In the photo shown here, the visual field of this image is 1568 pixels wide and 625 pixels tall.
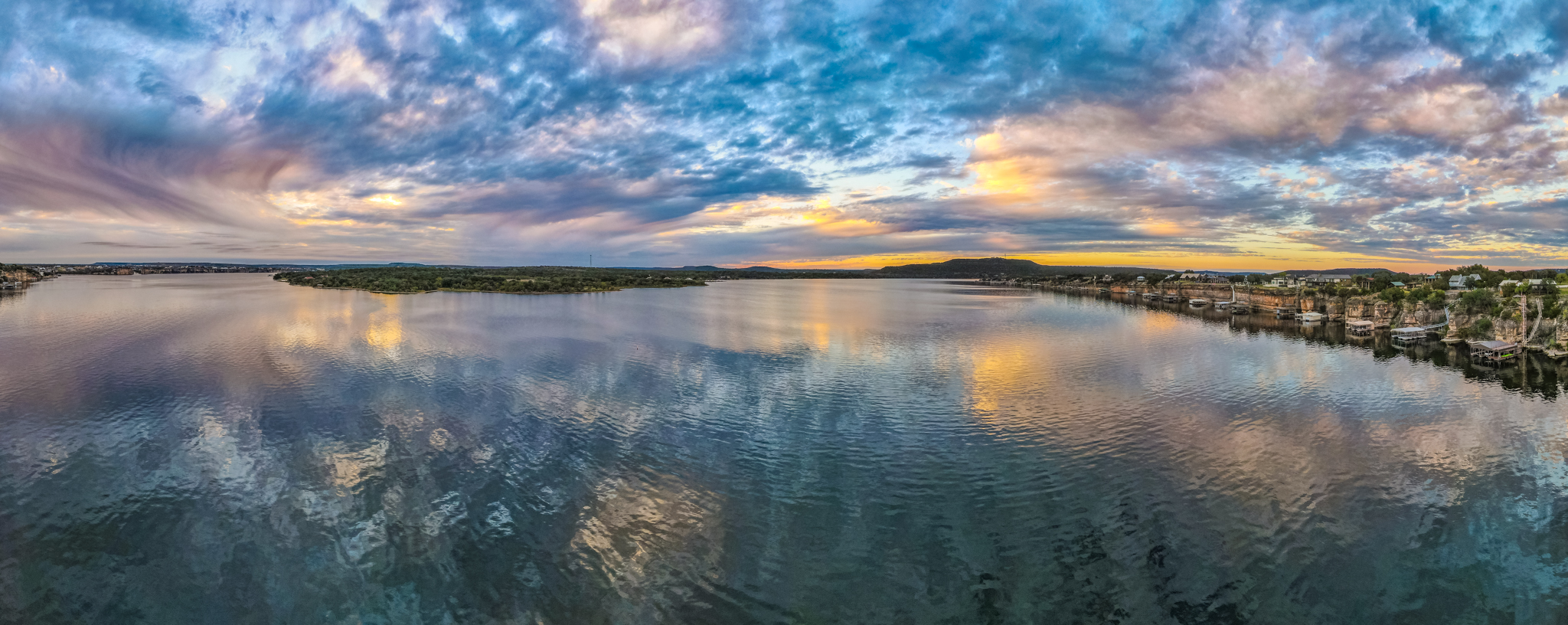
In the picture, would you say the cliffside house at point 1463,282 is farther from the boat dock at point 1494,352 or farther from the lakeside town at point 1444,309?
the boat dock at point 1494,352

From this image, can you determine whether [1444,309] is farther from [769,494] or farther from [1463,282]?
[769,494]

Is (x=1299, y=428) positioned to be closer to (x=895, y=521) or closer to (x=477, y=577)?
(x=895, y=521)

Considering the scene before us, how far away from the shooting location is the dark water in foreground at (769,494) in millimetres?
12734

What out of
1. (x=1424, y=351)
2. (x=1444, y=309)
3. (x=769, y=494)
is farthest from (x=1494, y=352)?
(x=769, y=494)

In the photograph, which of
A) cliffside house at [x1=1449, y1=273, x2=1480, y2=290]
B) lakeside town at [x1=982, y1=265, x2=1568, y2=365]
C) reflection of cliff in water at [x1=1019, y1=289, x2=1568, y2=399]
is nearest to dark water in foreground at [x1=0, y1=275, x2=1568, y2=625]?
reflection of cliff in water at [x1=1019, y1=289, x2=1568, y2=399]

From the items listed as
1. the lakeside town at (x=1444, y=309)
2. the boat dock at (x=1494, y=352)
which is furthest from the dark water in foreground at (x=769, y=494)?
the lakeside town at (x=1444, y=309)

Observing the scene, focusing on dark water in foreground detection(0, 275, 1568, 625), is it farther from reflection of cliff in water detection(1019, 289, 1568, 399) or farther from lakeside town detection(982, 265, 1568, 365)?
lakeside town detection(982, 265, 1568, 365)

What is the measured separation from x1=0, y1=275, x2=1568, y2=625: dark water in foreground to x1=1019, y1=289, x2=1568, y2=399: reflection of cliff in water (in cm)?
67

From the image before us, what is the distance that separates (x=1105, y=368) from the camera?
38.0 metres

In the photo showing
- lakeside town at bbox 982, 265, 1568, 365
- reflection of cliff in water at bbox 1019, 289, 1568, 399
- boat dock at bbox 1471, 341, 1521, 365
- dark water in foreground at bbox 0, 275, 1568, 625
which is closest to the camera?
dark water in foreground at bbox 0, 275, 1568, 625

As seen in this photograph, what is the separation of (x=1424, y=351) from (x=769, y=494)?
187 ft

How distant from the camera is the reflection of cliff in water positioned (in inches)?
1357

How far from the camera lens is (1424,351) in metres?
46.5

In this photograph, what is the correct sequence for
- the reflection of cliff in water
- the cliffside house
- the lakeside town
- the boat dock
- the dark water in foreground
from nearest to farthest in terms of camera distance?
the dark water in foreground < the reflection of cliff in water < the boat dock < the lakeside town < the cliffside house
